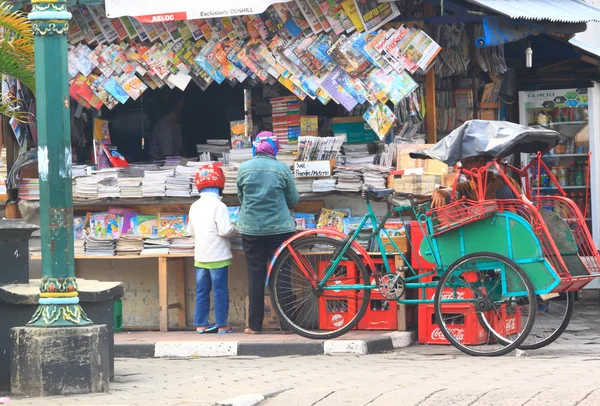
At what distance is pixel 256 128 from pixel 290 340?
2990 millimetres

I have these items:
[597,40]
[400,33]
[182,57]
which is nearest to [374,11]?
[400,33]

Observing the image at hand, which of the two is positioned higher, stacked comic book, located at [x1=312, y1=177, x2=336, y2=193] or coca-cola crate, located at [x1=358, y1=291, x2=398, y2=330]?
stacked comic book, located at [x1=312, y1=177, x2=336, y2=193]

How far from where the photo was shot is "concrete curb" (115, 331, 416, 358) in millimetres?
9562

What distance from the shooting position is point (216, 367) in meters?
8.84

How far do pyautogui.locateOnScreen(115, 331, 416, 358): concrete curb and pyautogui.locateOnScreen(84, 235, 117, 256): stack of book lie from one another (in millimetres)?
1451

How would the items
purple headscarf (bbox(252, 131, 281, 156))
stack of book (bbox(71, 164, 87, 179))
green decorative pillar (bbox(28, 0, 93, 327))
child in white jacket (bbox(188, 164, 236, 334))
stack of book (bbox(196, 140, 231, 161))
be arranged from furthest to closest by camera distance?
1. stack of book (bbox(196, 140, 231, 161))
2. stack of book (bbox(71, 164, 87, 179))
3. child in white jacket (bbox(188, 164, 236, 334))
4. purple headscarf (bbox(252, 131, 281, 156))
5. green decorative pillar (bbox(28, 0, 93, 327))

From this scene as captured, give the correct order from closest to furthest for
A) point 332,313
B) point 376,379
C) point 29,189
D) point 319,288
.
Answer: point 376,379 → point 319,288 → point 332,313 → point 29,189

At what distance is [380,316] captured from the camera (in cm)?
1045

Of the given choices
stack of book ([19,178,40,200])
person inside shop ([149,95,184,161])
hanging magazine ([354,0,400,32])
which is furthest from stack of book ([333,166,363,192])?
stack of book ([19,178,40,200])

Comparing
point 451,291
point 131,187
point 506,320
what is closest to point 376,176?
point 451,291

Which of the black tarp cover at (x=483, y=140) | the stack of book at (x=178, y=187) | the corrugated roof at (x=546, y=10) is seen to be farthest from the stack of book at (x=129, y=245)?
the corrugated roof at (x=546, y=10)

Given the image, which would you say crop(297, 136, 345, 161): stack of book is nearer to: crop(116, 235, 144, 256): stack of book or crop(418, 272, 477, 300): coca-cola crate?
crop(418, 272, 477, 300): coca-cola crate

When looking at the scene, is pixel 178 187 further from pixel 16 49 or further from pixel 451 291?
pixel 451 291

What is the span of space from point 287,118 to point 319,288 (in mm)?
2298
